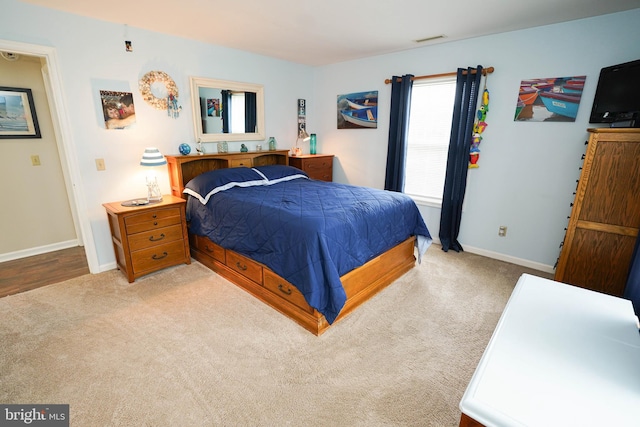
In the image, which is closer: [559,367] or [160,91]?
[559,367]

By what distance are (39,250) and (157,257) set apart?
179 centimetres

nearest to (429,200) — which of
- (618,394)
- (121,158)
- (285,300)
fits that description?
(285,300)

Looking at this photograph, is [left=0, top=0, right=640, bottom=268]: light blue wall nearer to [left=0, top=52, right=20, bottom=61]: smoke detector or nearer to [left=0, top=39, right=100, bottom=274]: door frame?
[left=0, top=39, right=100, bottom=274]: door frame

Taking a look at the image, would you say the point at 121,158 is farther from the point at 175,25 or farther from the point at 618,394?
the point at 618,394

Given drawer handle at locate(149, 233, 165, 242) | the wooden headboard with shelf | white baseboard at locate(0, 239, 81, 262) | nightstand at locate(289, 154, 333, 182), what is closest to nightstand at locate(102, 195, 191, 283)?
drawer handle at locate(149, 233, 165, 242)

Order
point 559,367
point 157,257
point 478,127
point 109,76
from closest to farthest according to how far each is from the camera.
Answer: point 559,367, point 109,76, point 157,257, point 478,127

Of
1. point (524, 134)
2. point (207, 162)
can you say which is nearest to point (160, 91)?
point (207, 162)

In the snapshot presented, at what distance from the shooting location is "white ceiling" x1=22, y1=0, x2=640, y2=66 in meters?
2.34

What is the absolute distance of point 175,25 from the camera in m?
2.86

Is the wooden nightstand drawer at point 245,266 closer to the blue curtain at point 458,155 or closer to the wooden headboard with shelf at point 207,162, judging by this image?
the wooden headboard with shelf at point 207,162

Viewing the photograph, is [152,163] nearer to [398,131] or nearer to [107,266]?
[107,266]

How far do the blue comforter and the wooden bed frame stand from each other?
11 cm

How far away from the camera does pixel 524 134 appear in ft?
10.1

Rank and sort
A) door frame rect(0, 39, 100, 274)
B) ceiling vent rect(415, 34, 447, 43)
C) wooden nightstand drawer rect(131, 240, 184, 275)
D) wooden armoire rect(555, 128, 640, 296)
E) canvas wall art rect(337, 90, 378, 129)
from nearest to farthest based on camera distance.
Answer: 1. wooden armoire rect(555, 128, 640, 296)
2. door frame rect(0, 39, 100, 274)
3. wooden nightstand drawer rect(131, 240, 184, 275)
4. ceiling vent rect(415, 34, 447, 43)
5. canvas wall art rect(337, 90, 378, 129)
